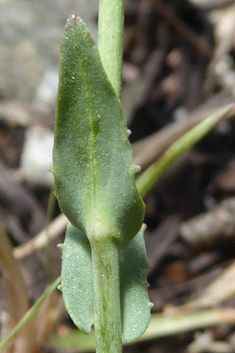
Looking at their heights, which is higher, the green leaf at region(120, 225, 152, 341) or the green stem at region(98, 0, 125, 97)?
the green stem at region(98, 0, 125, 97)

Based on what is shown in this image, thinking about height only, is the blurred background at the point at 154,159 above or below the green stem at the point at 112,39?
below

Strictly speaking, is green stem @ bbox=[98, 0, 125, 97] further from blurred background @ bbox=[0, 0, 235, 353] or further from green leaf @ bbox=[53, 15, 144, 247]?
blurred background @ bbox=[0, 0, 235, 353]

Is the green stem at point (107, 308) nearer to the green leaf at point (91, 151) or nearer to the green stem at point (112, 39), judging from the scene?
the green leaf at point (91, 151)

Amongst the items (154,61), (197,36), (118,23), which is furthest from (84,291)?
(197,36)

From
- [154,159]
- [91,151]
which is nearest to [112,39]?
[91,151]

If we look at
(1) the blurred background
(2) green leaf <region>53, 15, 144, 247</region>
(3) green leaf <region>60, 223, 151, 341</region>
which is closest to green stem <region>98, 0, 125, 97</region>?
(2) green leaf <region>53, 15, 144, 247</region>

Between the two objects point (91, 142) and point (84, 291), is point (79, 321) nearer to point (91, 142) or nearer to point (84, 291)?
point (84, 291)

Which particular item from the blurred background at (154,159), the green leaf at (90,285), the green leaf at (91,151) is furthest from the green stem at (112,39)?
the blurred background at (154,159)
